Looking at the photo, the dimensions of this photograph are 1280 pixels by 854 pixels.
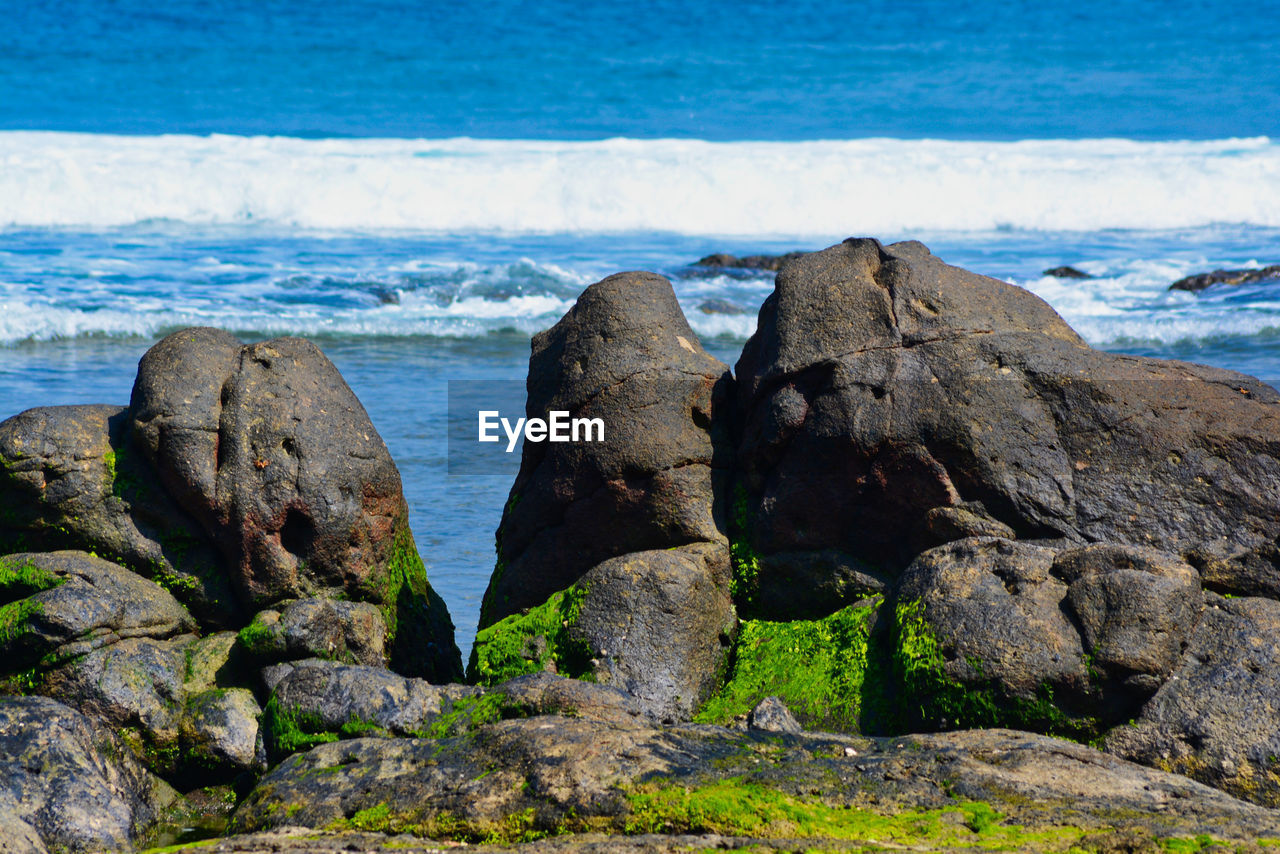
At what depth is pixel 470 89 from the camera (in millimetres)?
39750

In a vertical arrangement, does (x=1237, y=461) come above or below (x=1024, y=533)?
above

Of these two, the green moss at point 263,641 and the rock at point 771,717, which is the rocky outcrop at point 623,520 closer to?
the rock at point 771,717

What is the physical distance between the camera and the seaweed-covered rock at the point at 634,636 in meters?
4.97

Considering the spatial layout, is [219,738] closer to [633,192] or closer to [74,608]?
[74,608]

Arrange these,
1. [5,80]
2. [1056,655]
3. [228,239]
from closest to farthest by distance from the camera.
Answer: [1056,655] < [228,239] < [5,80]

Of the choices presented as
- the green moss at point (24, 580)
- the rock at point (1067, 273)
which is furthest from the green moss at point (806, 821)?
the rock at point (1067, 273)

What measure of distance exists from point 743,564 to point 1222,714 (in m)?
2.03

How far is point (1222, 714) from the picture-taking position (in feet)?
13.5

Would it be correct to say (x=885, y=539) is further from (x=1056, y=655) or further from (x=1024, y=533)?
(x=1056, y=655)

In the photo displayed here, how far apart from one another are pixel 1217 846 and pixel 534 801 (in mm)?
1806

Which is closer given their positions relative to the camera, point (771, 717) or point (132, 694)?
point (771, 717)

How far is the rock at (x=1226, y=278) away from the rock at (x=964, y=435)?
13.5 metres

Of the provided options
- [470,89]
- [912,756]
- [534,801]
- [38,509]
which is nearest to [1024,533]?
[912,756]

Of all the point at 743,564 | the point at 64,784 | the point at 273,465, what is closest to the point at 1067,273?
the point at 743,564
